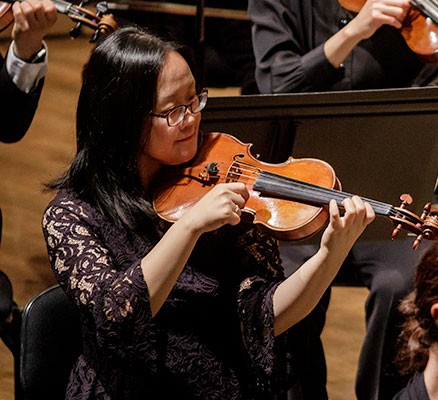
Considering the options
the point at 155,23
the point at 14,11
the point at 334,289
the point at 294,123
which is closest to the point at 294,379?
the point at 294,123

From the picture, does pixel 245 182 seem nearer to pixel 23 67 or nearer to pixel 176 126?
pixel 176 126

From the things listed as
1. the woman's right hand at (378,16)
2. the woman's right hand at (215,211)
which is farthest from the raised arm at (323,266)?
the woman's right hand at (378,16)

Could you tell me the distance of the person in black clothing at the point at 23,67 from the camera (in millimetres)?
2064

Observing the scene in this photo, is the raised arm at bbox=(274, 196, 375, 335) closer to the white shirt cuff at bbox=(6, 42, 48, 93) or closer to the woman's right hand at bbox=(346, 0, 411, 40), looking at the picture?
the woman's right hand at bbox=(346, 0, 411, 40)

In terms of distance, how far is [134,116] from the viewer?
1598 mm

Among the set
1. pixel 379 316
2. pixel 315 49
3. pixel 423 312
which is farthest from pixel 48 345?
pixel 315 49

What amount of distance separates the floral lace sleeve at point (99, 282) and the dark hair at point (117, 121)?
5 centimetres

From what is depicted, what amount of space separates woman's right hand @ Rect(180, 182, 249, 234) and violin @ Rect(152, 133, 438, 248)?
106mm

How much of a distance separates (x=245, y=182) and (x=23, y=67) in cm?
72

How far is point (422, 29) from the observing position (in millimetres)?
2057

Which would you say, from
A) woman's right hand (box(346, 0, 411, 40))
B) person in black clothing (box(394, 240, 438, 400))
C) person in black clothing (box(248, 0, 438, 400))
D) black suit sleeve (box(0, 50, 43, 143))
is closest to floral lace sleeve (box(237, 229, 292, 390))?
person in black clothing (box(394, 240, 438, 400))

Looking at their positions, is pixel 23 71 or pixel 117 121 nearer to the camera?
pixel 117 121

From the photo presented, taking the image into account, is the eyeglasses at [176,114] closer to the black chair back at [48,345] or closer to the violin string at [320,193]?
the violin string at [320,193]

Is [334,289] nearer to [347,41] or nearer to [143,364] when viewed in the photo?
[347,41]
